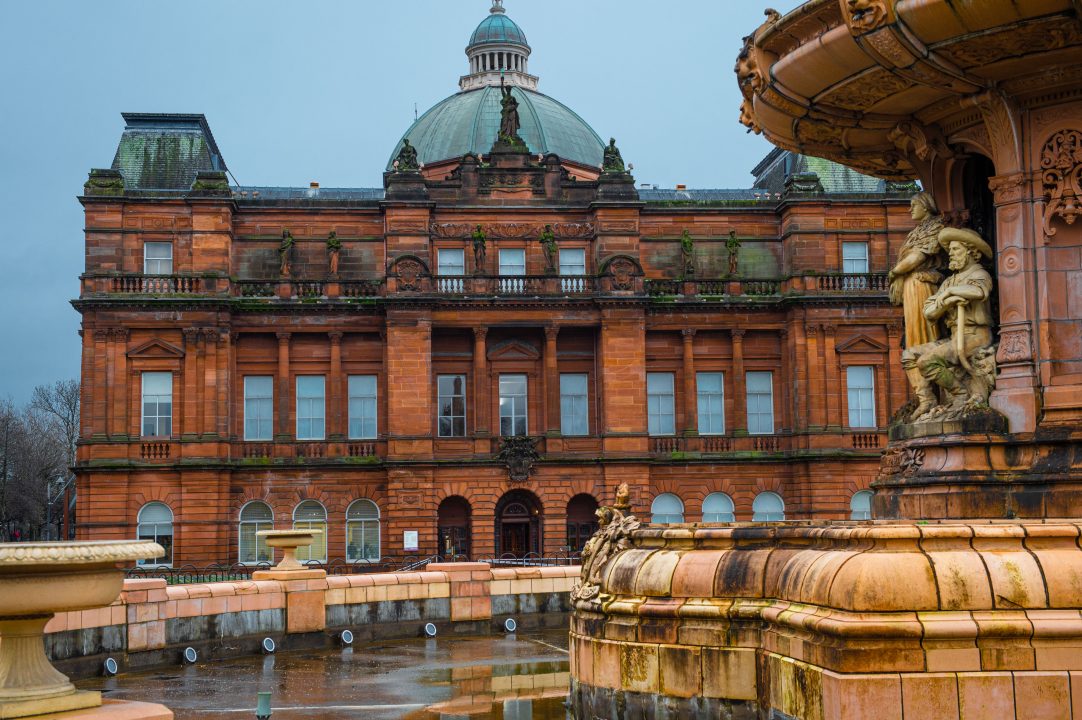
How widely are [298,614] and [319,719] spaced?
8547 millimetres

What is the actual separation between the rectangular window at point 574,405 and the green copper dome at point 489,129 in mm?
17164

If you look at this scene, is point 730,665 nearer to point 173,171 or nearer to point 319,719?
point 319,719

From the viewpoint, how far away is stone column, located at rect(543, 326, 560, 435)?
52219 mm

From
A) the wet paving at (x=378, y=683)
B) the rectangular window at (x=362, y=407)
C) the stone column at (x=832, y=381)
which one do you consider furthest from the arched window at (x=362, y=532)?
the wet paving at (x=378, y=683)

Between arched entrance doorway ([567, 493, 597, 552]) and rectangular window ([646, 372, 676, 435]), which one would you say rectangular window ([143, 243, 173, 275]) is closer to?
arched entrance doorway ([567, 493, 597, 552])

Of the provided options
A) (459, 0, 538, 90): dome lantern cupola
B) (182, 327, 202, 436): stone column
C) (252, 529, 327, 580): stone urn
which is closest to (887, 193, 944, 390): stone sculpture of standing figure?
(252, 529, 327, 580): stone urn

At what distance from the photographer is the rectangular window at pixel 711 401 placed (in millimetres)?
54000

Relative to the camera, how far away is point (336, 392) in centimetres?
5250

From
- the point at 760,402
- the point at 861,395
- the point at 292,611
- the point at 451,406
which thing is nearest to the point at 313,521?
the point at 451,406

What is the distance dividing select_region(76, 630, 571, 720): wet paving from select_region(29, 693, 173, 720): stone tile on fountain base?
441 centimetres

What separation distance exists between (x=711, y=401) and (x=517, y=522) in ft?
30.9

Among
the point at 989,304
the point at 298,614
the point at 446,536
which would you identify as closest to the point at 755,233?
the point at 446,536

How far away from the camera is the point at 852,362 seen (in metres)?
53.4

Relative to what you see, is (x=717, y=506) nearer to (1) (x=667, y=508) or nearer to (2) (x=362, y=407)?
(1) (x=667, y=508)
